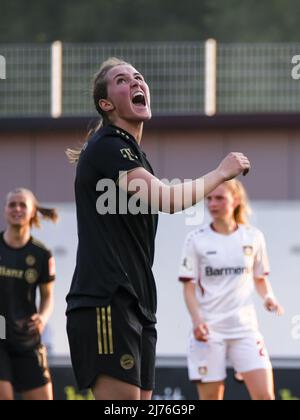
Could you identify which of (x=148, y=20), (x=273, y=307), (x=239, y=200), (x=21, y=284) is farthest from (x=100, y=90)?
(x=148, y=20)

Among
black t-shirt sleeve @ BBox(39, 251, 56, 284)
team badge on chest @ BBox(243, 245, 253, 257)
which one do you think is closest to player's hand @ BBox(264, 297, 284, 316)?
team badge on chest @ BBox(243, 245, 253, 257)

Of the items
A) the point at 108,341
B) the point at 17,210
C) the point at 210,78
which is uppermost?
the point at 210,78

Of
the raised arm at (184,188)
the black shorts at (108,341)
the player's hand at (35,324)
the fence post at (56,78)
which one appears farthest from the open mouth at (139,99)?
the fence post at (56,78)

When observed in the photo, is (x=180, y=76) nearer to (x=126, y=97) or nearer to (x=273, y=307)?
(x=273, y=307)

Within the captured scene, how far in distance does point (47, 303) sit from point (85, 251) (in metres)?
4.33

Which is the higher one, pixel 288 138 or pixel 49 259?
pixel 288 138

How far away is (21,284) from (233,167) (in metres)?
4.43

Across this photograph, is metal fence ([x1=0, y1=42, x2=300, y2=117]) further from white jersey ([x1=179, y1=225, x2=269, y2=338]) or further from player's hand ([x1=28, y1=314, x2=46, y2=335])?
player's hand ([x1=28, y1=314, x2=46, y2=335])

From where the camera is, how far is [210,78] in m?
14.9

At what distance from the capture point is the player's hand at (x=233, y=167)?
16.2 feet

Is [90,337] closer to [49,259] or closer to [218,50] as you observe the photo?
[49,259]

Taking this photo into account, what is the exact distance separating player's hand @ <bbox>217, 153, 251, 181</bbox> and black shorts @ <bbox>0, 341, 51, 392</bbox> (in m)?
4.35

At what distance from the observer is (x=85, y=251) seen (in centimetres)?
510

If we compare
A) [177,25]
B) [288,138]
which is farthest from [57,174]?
[177,25]
